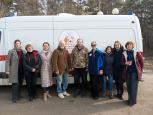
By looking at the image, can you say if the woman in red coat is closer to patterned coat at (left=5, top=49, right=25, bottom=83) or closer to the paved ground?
the paved ground

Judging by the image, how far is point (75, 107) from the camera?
9.35 meters

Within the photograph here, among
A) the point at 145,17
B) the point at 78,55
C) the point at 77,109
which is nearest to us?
the point at 77,109

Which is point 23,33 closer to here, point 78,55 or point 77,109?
point 78,55

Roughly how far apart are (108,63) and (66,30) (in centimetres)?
180

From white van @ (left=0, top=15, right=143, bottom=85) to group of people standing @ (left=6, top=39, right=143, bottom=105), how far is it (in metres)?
0.67

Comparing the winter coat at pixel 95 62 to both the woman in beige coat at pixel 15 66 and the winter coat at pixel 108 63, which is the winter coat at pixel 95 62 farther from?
the woman in beige coat at pixel 15 66

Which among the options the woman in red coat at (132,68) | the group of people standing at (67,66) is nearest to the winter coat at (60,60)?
the group of people standing at (67,66)

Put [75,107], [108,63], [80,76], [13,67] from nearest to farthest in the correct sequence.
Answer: [75,107] < [13,67] < [108,63] < [80,76]

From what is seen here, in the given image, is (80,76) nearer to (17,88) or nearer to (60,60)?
(60,60)

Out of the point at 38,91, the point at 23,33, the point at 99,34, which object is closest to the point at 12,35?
the point at 23,33

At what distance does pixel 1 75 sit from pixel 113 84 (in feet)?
11.7

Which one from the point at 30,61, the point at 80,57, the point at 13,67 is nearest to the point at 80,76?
the point at 80,57

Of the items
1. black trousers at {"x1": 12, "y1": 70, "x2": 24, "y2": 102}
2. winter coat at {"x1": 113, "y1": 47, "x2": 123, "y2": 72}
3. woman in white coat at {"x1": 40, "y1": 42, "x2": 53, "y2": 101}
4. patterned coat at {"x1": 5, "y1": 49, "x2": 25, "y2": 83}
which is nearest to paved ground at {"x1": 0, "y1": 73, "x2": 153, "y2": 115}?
black trousers at {"x1": 12, "y1": 70, "x2": 24, "y2": 102}

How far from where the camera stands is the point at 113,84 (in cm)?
1103
